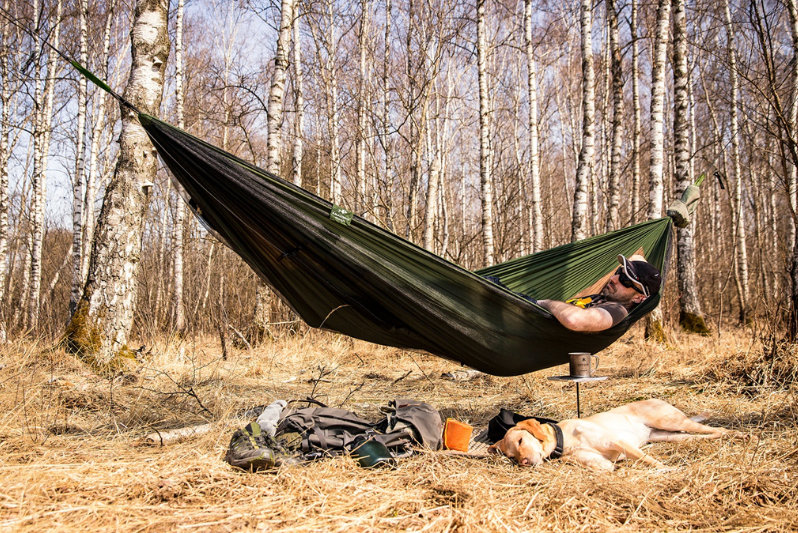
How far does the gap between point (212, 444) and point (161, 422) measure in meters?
0.52

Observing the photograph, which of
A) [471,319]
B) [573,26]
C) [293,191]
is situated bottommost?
[471,319]

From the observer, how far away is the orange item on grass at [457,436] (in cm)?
176

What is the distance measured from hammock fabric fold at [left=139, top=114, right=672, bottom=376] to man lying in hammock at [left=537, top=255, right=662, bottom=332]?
0.16ft

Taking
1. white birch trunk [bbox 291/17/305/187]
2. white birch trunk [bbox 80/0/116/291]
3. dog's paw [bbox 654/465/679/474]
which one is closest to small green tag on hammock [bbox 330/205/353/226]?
dog's paw [bbox 654/465/679/474]

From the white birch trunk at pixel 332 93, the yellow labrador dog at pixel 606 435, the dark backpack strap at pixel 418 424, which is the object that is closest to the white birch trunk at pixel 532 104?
the white birch trunk at pixel 332 93

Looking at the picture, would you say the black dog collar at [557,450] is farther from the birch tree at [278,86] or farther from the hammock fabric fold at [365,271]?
the birch tree at [278,86]

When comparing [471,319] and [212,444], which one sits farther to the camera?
[471,319]

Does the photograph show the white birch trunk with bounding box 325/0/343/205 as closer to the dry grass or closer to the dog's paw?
the dry grass

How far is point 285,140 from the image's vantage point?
10297mm

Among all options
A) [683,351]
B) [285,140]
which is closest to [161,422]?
[683,351]

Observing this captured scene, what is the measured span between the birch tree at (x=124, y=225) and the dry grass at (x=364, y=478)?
22 cm

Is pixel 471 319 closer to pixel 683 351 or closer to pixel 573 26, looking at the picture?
pixel 683 351

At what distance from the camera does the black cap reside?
211cm

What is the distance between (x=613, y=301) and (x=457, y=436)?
92 centimetres
